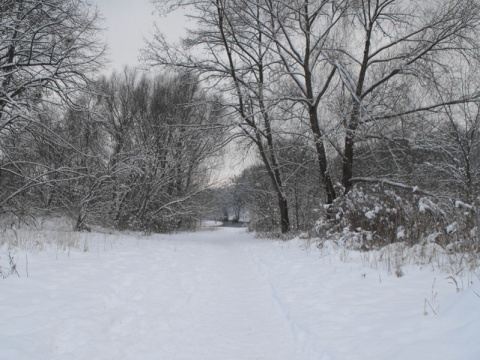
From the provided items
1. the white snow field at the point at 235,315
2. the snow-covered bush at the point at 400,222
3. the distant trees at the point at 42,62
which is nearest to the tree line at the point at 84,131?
the distant trees at the point at 42,62

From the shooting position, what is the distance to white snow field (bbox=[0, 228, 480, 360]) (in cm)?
246

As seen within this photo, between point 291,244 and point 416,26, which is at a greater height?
point 416,26

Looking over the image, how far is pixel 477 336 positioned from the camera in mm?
2078

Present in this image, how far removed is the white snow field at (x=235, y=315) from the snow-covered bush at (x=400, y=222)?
105 cm

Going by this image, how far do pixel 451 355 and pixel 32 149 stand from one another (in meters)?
11.1

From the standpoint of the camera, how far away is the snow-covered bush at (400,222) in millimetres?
5020

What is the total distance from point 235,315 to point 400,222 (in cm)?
473

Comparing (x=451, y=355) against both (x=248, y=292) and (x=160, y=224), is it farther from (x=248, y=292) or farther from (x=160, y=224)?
(x=160, y=224)

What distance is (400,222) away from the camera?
6.81 meters

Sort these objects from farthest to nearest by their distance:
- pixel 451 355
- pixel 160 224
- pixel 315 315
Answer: pixel 160 224 → pixel 315 315 → pixel 451 355

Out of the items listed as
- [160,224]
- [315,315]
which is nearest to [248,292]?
[315,315]

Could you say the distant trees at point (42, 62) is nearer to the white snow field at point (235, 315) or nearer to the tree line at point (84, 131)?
the tree line at point (84, 131)

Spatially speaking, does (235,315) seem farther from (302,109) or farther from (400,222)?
(302,109)

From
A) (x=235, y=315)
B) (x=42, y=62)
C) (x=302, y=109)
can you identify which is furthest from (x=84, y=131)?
(x=235, y=315)
